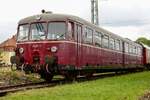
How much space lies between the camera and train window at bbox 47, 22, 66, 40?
20.1 meters

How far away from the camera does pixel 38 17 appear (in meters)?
21.1

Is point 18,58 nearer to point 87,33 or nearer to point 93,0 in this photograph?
point 87,33

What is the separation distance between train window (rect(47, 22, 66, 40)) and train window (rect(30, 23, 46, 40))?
301mm

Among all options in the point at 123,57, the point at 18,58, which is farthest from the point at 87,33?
the point at 123,57

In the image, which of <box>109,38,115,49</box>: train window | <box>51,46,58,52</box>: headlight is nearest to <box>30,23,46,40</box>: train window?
<box>51,46,58,52</box>: headlight

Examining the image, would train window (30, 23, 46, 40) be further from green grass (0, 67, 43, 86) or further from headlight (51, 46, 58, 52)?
green grass (0, 67, 43, 86)

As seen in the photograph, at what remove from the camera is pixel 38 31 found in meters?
20.9

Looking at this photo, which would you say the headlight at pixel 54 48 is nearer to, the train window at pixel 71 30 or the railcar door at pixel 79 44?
the train window at pixel 71 30

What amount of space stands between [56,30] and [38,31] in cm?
98

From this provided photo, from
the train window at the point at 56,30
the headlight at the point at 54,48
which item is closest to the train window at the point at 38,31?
the train window at the point at 56,30

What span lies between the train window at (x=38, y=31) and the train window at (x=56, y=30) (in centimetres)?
30

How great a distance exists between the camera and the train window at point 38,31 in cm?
2059

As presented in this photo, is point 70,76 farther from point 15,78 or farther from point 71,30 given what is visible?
point 15,78

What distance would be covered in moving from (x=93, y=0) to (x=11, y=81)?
55.9 feet
